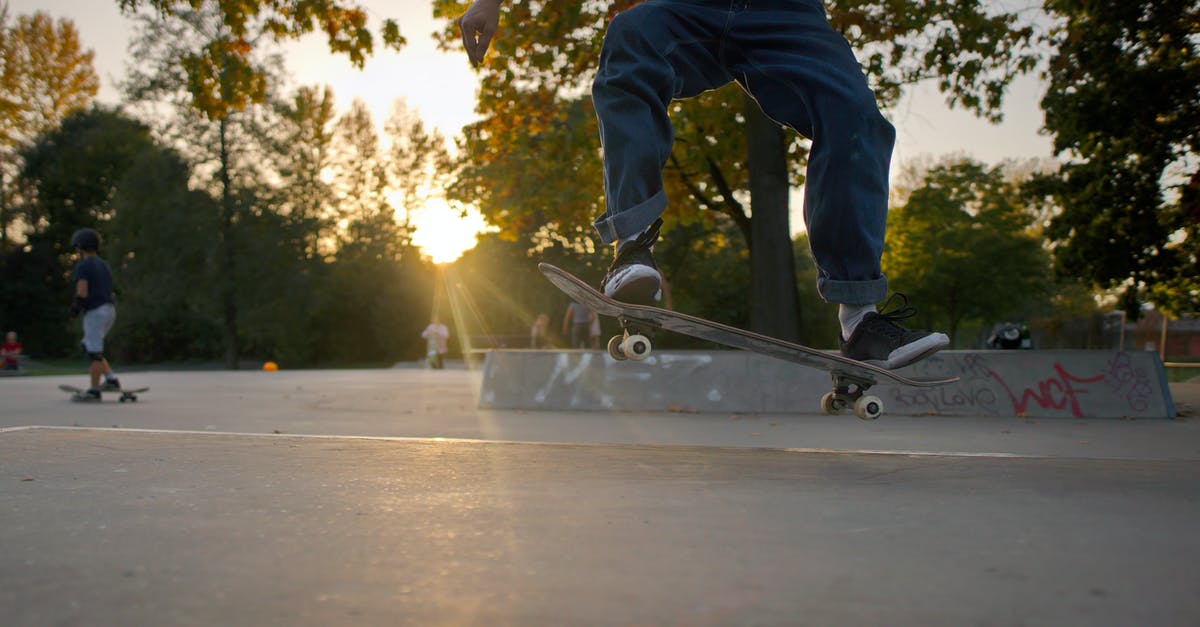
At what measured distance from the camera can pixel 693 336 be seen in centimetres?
324

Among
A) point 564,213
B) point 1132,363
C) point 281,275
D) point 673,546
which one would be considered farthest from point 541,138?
point 281,275

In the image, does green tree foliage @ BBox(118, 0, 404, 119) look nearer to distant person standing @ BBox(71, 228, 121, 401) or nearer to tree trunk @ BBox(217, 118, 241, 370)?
distant person standing @ BBox(71, 228, 121, 401)

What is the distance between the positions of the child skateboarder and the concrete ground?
2.01 feet

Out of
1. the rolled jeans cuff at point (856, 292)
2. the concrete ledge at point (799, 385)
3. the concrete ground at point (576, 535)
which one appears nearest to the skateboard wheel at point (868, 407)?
the concrete ground at point (576, 535)

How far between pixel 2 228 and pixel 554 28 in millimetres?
49345

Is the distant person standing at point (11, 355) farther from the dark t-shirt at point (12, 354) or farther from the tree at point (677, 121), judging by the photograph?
the tree at point (677, 121)

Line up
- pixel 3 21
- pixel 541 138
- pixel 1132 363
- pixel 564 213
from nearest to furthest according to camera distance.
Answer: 1. pixel 1132 363
2. pixel 541 138
3. pixel 564 213
4. pixel 3 21

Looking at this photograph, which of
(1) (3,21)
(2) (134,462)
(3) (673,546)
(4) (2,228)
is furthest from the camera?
(4) (2,228)

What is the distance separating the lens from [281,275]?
38875mm

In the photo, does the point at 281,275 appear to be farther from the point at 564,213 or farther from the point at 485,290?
the point at 564,213

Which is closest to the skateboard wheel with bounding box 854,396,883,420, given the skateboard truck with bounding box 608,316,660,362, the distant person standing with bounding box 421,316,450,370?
the skateboard truck with bounding box 608,316,660,362

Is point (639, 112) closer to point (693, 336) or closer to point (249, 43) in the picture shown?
point (693, 336)

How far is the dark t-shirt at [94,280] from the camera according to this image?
1028 cm

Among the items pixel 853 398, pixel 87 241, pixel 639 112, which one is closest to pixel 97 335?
pixel 87 241
